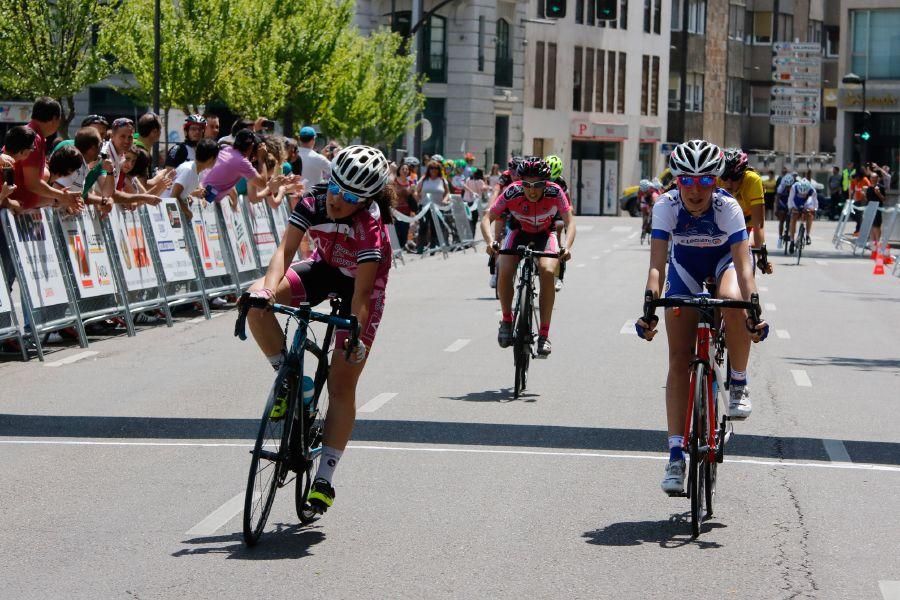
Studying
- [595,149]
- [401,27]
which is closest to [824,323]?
[401,27]

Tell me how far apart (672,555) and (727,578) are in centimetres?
47

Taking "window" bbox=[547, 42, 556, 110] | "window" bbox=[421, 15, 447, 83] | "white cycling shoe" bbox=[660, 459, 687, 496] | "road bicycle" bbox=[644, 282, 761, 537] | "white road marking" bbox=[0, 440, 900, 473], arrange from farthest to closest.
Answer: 1. "window" bbox=[547, 42, 556, 110]
2. "window" bbox=[421, 15, 447, 83]
3. "white road marking" bbox=[0, 440, 900, 473]
4. "white cycling shoe" bbox=[660, 459, 687, 496]
5. "road bicycle" bbox=[644, 282, 761, 537]

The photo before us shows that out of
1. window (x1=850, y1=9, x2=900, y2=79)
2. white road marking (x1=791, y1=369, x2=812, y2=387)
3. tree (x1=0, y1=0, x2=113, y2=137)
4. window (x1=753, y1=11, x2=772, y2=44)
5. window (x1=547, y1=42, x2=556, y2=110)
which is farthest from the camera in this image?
window (x1=753, y1=11, x2=772, y2=44)

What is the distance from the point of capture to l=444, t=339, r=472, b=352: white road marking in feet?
52.0

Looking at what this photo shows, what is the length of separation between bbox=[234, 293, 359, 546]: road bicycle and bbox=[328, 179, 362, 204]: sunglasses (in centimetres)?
48

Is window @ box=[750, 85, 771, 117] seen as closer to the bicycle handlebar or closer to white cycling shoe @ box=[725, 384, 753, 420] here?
white cycling shoe @ box=[725, 384, 753, 420]

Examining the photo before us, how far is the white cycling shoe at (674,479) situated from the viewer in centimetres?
771

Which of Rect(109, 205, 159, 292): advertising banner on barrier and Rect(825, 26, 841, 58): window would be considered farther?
Rect(825, 26, 841, 58): window

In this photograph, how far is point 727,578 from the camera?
22.4 feet

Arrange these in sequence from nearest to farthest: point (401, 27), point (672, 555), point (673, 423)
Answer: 1. point (672, 555)
2. point (673, 423)
3. point (401, 27)

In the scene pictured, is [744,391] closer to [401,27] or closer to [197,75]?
[197,75]

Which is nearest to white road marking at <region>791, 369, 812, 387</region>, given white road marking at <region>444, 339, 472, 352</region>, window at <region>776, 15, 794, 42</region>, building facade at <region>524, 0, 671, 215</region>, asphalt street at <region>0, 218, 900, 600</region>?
asphalt street at <region>0, 218, 900, 600</region>

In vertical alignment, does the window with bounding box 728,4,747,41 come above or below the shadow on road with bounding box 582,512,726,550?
above

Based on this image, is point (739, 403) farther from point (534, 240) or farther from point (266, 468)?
point (534, 240)
